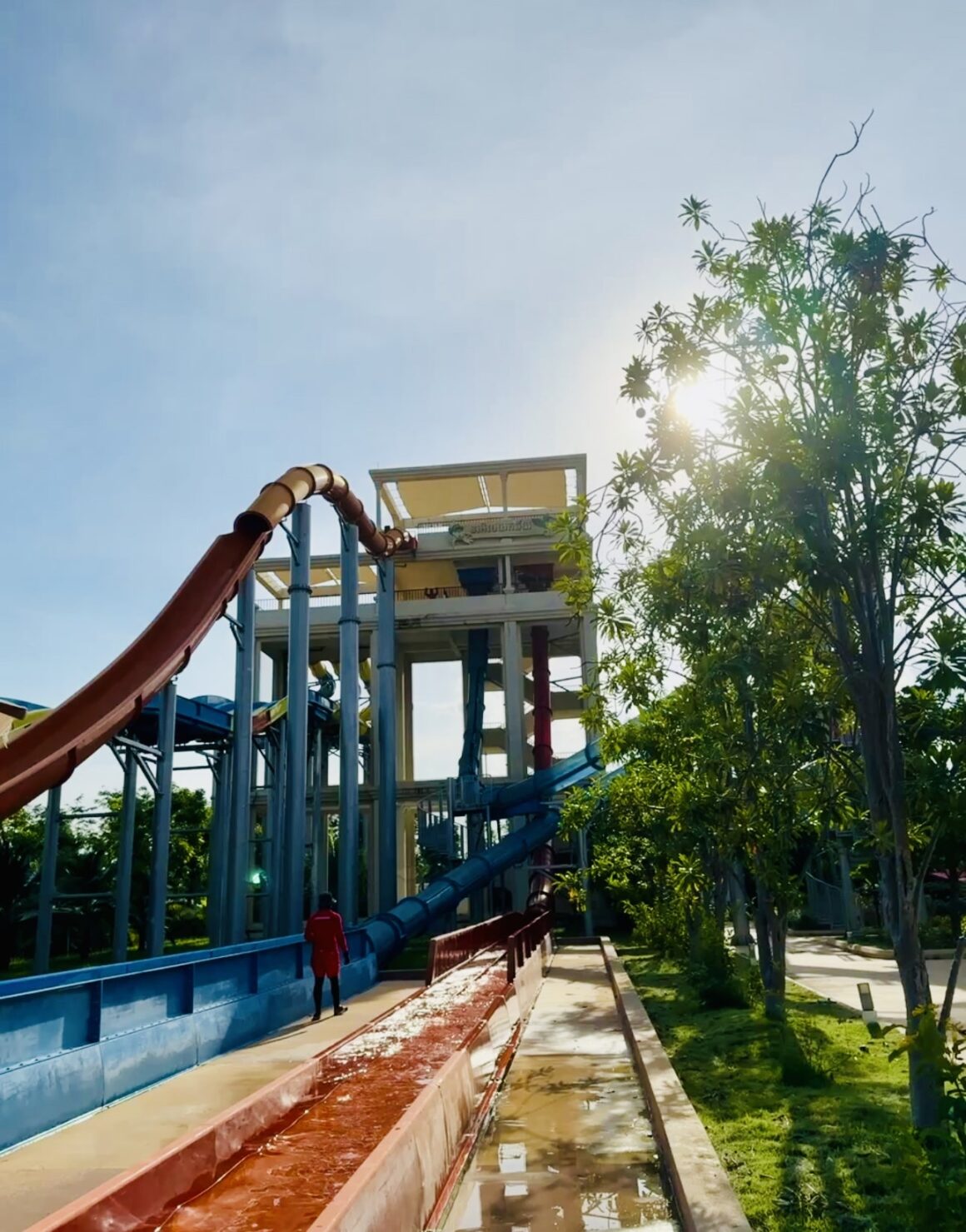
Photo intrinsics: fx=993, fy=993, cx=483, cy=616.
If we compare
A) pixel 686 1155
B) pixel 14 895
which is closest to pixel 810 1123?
pixel 686 1155

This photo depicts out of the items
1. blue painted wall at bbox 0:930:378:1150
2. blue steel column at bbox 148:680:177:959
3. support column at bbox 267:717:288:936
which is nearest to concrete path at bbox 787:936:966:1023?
blue painted wall at bbox 0:930:378:1150

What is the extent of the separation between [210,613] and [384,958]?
8867mm

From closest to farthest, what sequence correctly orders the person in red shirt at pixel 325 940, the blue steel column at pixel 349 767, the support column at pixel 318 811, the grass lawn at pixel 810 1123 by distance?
1. the grass lawn at pixel 810 1123
2. the person in red shirt at pixel 325 940
3. the blue steel column at pixel 349 767
4. the support column at pixel 318 811

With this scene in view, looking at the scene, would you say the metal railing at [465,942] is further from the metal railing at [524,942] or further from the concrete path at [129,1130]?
the concrete path at [129,1130]

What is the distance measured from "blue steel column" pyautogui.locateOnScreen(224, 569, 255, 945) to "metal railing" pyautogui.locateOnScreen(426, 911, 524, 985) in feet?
12.2

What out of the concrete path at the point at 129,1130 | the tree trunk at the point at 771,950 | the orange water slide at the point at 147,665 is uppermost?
the orange water slide at the point at 147,665

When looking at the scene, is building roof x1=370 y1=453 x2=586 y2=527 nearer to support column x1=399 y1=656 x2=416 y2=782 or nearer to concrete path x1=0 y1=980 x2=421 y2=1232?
support column x1=399 y1=656 x2=416 y2=782

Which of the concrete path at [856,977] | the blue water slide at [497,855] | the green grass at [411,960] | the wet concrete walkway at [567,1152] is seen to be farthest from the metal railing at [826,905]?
the wet concrete walkway at [567,1152]

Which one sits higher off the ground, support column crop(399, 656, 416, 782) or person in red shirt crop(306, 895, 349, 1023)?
support column crop(399, 656, 416, 782)

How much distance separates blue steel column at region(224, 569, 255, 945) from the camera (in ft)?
59.7

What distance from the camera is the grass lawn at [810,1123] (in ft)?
15.1

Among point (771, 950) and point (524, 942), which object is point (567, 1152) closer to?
point (771, 950)

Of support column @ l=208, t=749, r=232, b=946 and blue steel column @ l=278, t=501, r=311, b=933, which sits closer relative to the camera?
blue steel column @ l=278, t=501, r=311, b=933

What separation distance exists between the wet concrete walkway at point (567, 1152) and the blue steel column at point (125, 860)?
8.08 metres
